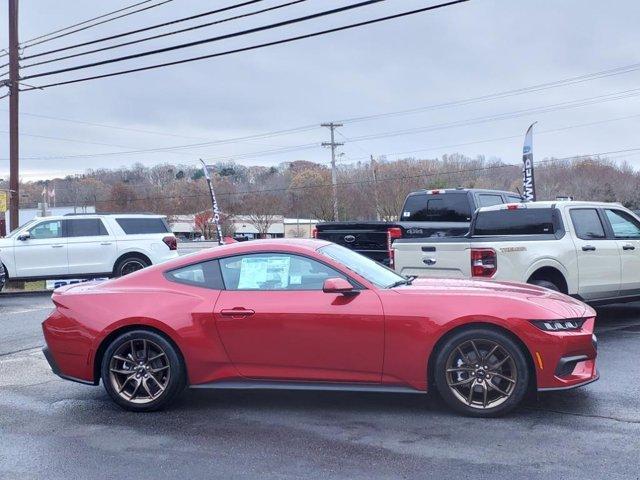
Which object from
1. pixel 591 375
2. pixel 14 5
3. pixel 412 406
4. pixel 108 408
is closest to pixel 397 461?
pixel 412 406

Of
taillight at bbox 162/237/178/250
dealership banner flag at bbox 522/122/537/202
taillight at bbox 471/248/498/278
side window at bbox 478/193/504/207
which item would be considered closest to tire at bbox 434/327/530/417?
taillight at bbox 471/248/498/278

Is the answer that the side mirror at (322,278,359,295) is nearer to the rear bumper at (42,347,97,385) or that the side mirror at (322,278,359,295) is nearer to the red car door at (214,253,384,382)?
the red car door at (214,253,384,382)

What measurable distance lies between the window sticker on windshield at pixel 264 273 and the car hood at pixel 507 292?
0.97 m

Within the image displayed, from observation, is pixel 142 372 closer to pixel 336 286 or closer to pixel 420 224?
pixel 336 286

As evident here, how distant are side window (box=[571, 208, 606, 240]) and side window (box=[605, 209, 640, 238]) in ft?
0.88

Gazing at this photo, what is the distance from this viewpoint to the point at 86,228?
16.9m

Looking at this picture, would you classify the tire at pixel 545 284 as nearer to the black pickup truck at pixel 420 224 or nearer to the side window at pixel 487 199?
the black pickup truck at pixel 420 224

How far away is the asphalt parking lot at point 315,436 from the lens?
4.58 meters

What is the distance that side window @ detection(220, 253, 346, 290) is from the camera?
19.4ft

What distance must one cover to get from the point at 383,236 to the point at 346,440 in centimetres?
682

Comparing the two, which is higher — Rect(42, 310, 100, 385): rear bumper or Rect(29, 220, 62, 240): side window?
Rect(29, 220, 62, 240): side window

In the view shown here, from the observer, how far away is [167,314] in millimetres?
5906

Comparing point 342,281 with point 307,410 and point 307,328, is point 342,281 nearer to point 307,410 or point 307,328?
point 307,328

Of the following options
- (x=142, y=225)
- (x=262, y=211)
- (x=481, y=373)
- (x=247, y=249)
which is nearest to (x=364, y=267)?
(x=247, y=249)
